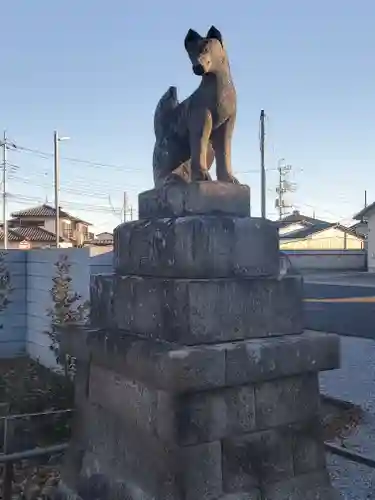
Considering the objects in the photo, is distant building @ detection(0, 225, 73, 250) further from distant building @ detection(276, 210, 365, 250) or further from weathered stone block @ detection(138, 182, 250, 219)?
weathered stone block @ detection(138, 182, 250, 219)

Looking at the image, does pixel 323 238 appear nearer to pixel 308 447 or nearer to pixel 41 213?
pixel 41 213

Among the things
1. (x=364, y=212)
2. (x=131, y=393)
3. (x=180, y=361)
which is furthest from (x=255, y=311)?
(x=364, y=212)

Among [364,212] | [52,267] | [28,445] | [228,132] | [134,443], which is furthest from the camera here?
[364,212]

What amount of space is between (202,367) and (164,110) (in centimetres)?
160

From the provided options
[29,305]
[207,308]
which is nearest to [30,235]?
[29,305]

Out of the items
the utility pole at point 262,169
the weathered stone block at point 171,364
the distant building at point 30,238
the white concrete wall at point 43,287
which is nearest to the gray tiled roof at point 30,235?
the distant building at point 30,238

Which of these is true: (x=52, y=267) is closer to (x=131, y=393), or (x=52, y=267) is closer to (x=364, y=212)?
(x=131, y=393)

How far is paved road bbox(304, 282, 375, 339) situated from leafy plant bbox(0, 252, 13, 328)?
523cm

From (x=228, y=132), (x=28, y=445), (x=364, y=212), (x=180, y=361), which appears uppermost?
(x=364, y=212)

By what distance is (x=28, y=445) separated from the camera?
3.63m

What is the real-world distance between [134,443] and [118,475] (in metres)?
0.23

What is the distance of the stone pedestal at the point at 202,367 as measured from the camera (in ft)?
8.00

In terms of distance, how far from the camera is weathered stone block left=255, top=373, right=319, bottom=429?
2639 millimetres

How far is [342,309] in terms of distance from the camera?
16.8m
